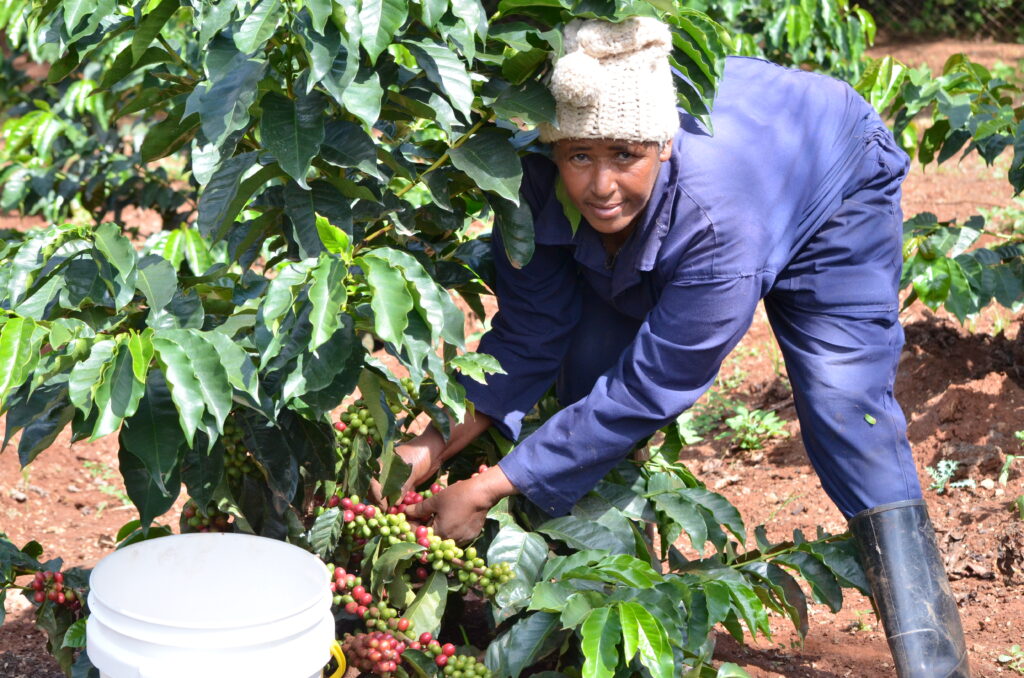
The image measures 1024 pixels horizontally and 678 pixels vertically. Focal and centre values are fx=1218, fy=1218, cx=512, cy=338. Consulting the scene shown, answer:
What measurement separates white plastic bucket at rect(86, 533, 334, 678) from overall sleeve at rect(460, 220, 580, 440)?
2.04 feet

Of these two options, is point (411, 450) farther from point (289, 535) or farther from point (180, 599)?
point (180, 599)

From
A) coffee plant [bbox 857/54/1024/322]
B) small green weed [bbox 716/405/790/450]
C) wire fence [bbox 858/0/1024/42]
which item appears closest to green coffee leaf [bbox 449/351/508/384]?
coffee plant [bbox 857/54/1024/322]

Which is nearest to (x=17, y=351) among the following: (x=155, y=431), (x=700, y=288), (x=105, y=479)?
(x=155, y=431)

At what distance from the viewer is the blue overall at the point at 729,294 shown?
2.28m

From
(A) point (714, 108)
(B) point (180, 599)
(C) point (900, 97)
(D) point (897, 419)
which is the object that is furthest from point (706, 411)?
(B) point (180, 599)

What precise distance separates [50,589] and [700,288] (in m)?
1.33

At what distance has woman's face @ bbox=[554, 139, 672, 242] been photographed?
7.32 ft

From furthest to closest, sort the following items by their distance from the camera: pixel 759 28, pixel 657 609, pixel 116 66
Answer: pixel 759 28 → pixel 116 66 → pixel 657 609

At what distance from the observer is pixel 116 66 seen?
2213 mm

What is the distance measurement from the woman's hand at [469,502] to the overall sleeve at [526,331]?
0.70ft

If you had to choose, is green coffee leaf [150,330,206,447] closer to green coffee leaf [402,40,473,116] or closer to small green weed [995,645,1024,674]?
green coffee leaf [402,40,473,116]

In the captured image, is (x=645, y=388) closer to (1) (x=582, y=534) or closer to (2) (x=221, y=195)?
(1) (x=582, y=534)

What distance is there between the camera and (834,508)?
356 cm

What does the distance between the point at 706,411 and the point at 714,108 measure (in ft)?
6.86
